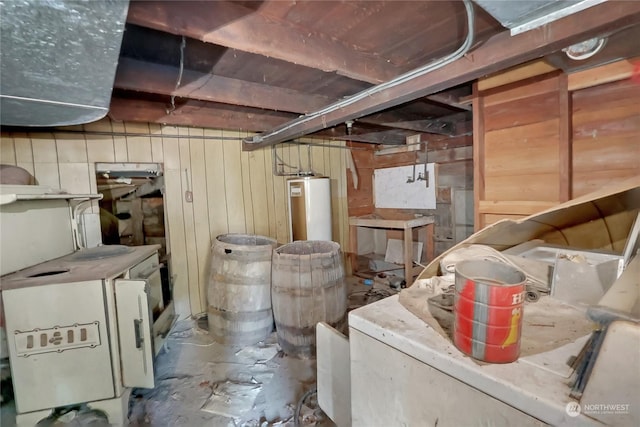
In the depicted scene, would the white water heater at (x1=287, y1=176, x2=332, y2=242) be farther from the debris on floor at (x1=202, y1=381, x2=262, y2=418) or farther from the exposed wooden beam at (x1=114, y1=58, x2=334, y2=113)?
the debris on floor at (x1=202, y1=381, x2=262, y2=418)

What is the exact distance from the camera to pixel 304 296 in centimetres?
199

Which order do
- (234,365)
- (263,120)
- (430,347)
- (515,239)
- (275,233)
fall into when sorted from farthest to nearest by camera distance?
(275,233) → (263,120) → (234,365) → (515,239) → (430,347)

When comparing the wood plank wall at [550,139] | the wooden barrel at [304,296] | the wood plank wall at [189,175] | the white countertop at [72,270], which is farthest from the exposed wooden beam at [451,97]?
the white countertop at [72,270]

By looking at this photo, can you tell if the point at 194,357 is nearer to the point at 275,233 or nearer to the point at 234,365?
the point at 234,365

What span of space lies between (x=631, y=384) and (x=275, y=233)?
2950 mm

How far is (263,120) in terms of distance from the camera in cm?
251

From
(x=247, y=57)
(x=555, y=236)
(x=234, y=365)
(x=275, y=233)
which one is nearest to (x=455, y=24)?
(x=247, y=57)

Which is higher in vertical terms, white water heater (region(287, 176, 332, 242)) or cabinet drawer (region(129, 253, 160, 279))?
white water heater (region(287, 176, 332, 242))

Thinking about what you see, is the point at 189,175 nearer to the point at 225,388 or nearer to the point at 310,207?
the point at 310,207

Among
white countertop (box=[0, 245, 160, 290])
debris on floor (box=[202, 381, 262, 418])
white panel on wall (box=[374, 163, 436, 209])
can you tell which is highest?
white panel on wall (box=[374, 163, 436, 209])

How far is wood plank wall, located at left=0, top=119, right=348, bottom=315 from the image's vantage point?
2.20 m

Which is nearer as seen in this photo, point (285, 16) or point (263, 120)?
point (285, 16)

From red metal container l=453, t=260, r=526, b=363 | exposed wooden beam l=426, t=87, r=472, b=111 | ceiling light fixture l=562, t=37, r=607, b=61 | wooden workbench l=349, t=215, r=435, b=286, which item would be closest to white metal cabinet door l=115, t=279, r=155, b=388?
red metal container l=453, t=260, r=526, b=363

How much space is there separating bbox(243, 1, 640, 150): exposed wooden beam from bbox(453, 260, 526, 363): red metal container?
76 cm
